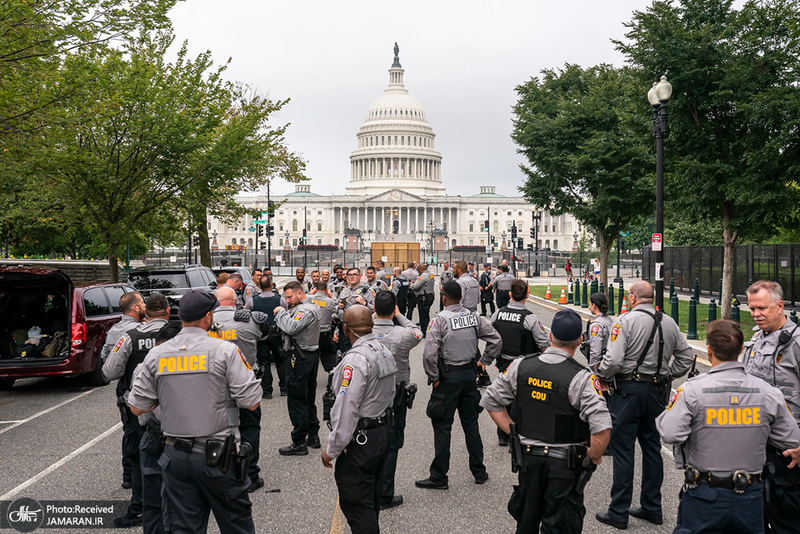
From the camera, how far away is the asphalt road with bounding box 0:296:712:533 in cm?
588

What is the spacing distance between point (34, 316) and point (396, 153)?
15347cm

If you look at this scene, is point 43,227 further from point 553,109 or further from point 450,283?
point 450,283

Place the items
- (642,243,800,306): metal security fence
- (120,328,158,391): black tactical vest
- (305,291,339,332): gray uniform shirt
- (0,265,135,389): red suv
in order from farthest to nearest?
1. (642,243,800,306): metal security fence
2. (0,265,135,389): red suv
3. (305,291,339,332): gray uniform shirt
4. (120,328,158,391): black tactical vest

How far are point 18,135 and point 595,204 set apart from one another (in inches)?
898

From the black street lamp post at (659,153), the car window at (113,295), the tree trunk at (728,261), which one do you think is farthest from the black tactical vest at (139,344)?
the tree trunk at (728,261)

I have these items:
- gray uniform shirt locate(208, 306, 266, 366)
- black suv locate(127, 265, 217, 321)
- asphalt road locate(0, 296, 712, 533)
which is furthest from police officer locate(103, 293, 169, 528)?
black suv locate(127, 265, 217, 321)

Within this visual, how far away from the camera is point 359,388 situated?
4.82 m

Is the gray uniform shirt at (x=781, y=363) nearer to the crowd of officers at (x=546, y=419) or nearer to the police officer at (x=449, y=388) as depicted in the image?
the crowd of officers at (x=546, y=419)

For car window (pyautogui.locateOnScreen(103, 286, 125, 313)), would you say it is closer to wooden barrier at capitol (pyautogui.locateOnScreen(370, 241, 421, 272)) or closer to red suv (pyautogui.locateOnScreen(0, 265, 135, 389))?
red suv (pyautogui.locateOnScreen(0, 265, 135, 389))

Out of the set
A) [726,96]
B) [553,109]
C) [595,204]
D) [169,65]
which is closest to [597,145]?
[595,204]

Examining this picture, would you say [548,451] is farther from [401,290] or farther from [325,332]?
[401,290]

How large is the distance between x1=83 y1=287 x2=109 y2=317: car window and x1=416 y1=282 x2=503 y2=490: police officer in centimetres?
757

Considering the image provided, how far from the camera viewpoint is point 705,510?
4.23 m

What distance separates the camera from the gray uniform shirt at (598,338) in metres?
7.50
